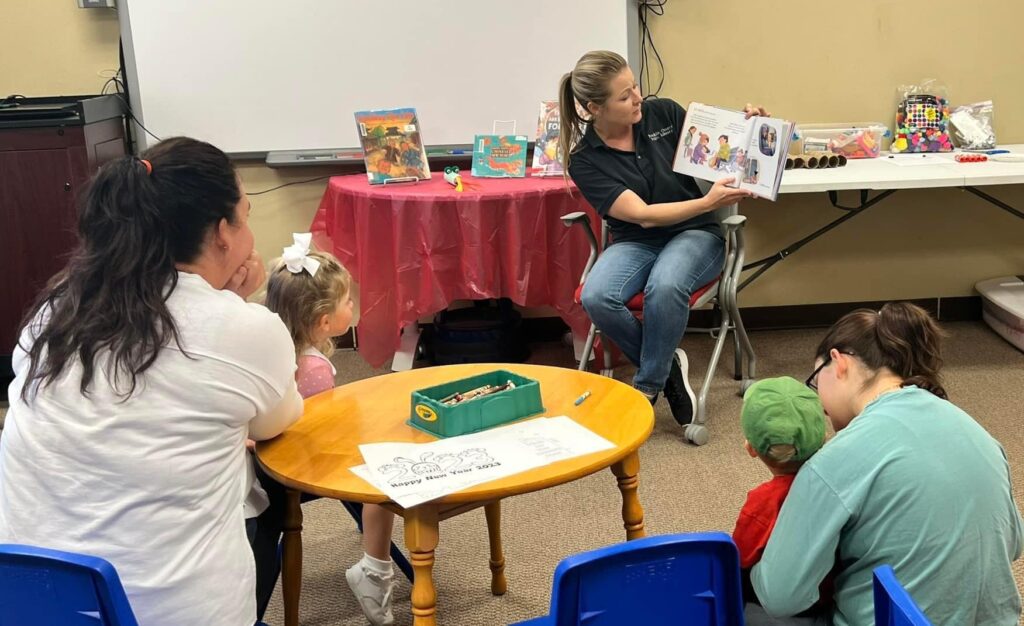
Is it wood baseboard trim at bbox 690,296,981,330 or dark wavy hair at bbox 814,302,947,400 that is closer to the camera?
dark wavy hair at bbox 814,302,947,400

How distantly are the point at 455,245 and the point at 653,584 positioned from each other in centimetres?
240

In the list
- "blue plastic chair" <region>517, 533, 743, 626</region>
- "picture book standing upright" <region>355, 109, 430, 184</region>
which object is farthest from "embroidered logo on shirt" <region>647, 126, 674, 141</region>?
"blue plastic chair" <region>517, 533, 743, 626</region>

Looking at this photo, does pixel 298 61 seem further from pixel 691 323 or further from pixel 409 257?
pixel 691 323

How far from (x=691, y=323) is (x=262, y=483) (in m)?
2.55

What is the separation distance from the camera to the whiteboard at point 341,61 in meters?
3.81

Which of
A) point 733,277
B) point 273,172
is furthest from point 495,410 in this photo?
point 273,172

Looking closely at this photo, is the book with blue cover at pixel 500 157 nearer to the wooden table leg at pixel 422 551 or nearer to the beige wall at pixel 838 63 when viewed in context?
the beige wall at pixel 838 63

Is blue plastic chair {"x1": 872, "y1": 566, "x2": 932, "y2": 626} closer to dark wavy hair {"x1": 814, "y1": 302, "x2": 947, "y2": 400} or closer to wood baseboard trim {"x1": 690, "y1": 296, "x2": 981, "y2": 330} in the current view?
dark wavy hair {"x1": 814, "y1": 302, "x2": 947, "y2": 400}

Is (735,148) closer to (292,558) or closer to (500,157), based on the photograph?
(500,157)

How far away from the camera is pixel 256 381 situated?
1.48 meters

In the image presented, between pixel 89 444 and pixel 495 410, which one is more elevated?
pixel 89 444

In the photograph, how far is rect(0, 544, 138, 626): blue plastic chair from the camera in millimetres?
1224

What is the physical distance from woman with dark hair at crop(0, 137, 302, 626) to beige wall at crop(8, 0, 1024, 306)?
2.56 metres

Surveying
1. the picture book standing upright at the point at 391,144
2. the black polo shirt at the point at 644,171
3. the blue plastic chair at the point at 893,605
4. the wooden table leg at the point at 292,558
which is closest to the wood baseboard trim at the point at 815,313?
the black polo shirt at the point at 644,171
